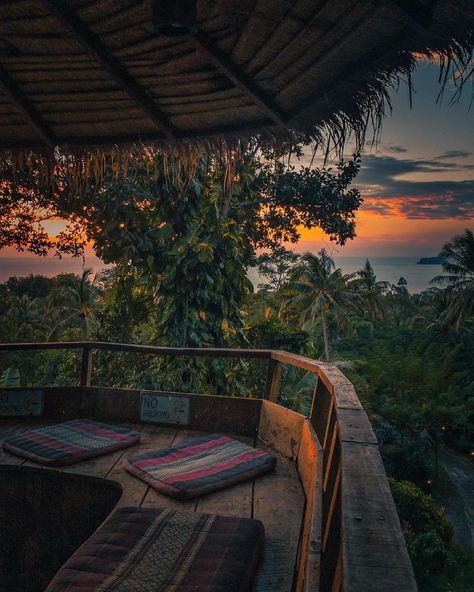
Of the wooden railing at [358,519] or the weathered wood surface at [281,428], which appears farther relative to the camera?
the weathered wood surface at [281,428]

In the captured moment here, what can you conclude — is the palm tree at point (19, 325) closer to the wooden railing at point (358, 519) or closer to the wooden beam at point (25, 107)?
the wooden beam at point (25, 107)

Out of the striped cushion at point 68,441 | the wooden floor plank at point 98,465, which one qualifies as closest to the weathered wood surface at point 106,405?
the striped cushion at point 68,441

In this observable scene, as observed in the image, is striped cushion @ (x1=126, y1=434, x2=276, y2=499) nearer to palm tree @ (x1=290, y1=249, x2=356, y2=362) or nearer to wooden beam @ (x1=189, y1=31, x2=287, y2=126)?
wooden beam @ (x1=189, y1=31, x2=287, y2=126)

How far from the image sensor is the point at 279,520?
2887 mm

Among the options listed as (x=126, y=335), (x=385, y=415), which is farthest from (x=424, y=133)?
(x=126, y=335)

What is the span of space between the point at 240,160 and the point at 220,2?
4.36ft

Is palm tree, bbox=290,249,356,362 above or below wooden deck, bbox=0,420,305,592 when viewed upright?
above

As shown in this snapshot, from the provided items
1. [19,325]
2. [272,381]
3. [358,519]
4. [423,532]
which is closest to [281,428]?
[272,381]

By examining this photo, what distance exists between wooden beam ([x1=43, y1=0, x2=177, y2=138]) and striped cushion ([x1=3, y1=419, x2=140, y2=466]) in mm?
2186

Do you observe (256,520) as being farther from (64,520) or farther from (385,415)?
(385,415)

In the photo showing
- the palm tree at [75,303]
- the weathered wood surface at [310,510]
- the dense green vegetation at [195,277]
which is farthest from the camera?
the palm tree at [75,303]

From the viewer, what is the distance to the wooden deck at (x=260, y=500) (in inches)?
95.7

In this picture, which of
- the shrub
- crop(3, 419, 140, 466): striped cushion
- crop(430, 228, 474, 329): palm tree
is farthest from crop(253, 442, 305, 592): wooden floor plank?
crop(430, 228, 474, 329): palm tree

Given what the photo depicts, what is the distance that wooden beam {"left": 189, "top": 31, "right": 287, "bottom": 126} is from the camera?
96.5 inches
